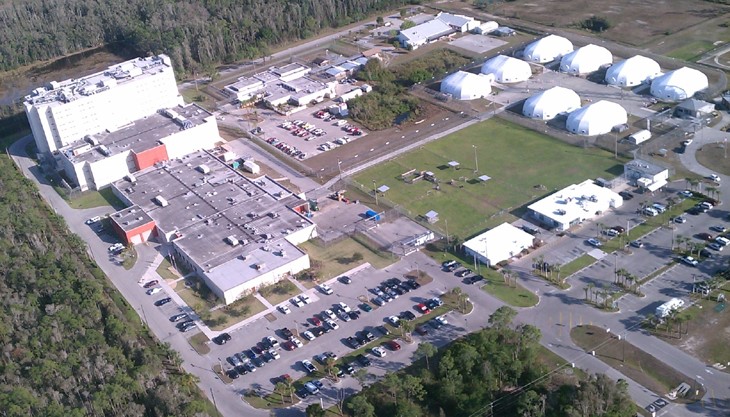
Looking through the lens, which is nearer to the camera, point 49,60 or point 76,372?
point 76,372

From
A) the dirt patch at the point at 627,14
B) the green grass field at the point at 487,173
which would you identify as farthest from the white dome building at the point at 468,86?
the dirt patch at the point at 627,14

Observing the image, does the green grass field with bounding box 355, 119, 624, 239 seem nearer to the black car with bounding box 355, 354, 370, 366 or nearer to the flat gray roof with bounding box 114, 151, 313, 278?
the flat gray roof with bounding box 114, 151, 313, 278

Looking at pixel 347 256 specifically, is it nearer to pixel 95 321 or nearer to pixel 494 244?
pixel 494 244

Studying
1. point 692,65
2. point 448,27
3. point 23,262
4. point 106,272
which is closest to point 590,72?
point 692,65

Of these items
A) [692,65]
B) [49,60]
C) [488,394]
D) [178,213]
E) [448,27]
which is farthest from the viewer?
[49,60]

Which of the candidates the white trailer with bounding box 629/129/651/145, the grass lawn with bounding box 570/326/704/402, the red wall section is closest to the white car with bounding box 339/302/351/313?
the grass lawn with bounding box 570/326/704/402

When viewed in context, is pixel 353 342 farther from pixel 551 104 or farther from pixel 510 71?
pixel 510 71
